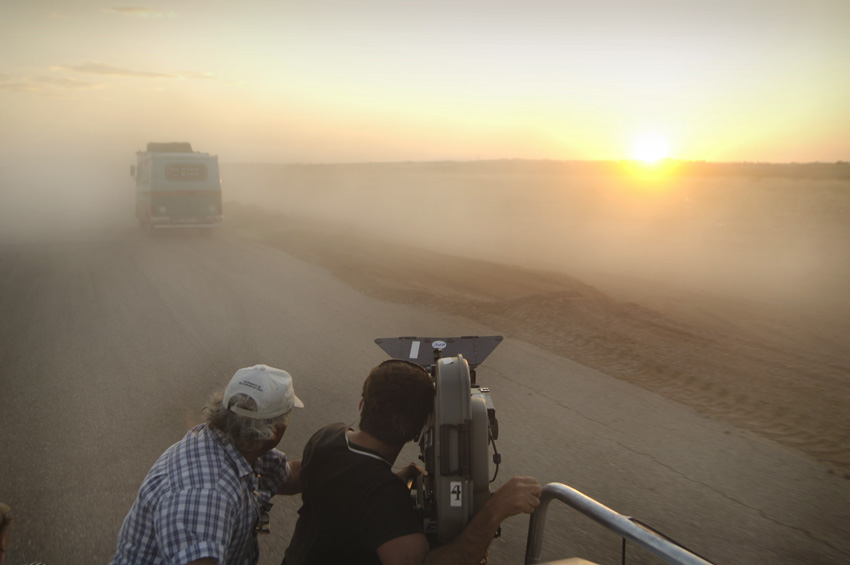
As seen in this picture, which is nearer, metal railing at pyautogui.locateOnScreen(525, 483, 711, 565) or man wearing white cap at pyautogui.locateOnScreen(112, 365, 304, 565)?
metal railing at pyautogui.locateOnScreen(525, 483, 711, 565)

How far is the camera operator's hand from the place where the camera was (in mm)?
2133

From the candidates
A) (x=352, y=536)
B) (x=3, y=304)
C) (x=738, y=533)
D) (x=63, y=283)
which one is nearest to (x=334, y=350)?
(x=738, y=533)

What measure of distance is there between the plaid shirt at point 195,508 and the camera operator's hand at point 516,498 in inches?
36.4

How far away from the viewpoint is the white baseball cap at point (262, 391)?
2.29m

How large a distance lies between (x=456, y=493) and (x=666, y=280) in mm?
15260

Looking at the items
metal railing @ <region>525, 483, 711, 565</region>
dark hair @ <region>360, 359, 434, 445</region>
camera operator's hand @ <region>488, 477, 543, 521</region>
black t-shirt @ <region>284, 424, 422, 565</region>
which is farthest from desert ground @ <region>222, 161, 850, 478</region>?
black t-shirt @ <region>284, 424, 422, 565</region>

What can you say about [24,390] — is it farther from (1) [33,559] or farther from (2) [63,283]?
(2) [63,283]

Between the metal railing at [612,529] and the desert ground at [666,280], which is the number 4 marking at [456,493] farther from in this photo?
the desert ground at [666,280]

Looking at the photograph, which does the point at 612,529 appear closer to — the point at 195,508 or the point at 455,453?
the point at 455,453

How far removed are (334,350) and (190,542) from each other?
6.42 metres

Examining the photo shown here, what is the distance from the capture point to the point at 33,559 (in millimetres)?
3846

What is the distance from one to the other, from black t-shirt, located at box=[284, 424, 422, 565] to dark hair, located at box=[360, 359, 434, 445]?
4.0 inches

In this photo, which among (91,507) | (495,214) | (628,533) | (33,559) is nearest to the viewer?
(628,533)

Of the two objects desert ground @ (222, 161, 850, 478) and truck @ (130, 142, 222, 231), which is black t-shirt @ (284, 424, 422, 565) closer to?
desert ground @ (222, 161, 850, 478)
